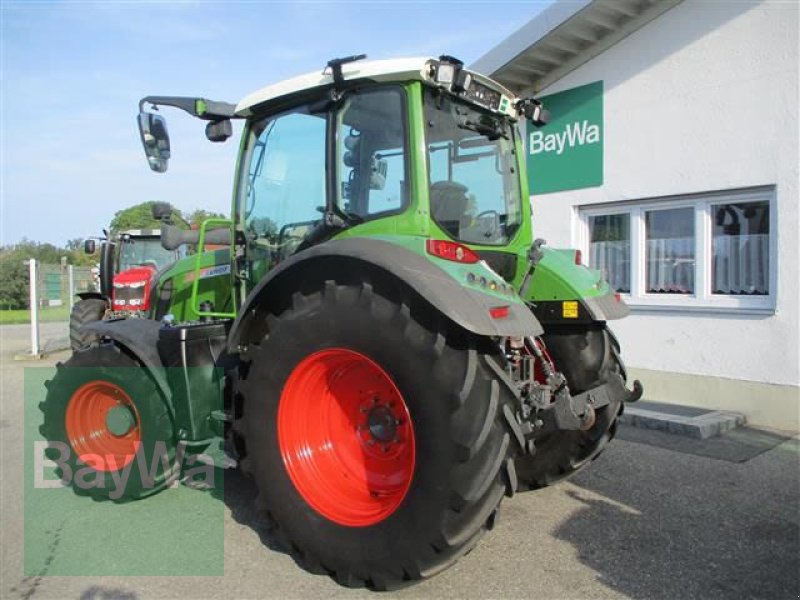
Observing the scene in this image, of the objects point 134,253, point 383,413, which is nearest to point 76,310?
point 134,253

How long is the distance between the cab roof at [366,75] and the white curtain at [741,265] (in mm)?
3683

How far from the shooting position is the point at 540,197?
26.0ft

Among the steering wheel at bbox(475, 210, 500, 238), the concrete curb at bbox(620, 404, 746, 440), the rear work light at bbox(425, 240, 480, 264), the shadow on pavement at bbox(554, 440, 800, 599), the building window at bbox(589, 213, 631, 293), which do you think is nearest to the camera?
the rear work light at bbox(425, 240, 480, 264)

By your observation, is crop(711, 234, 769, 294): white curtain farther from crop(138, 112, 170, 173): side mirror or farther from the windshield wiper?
Result: crop(138, 112, 170, 173): side mirror

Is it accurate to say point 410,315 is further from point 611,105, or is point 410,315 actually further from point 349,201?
point 611,105

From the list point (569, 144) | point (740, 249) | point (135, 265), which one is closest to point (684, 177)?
point (740, 249)

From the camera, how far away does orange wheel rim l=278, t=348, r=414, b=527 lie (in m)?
3.12

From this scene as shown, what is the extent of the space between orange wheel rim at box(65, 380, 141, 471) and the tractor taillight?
256 cm

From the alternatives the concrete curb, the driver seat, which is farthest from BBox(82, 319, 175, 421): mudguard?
the concrete curb

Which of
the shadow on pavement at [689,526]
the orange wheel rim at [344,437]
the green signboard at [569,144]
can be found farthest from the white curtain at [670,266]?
the orange wheel rim at [344,437]

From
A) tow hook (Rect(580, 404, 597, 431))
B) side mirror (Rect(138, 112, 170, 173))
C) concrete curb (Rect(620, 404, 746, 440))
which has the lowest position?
concrete curb (Rect(620, 404, 746, 440))

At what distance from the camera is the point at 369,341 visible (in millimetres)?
2850

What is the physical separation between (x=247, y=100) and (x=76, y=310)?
792 centimetres

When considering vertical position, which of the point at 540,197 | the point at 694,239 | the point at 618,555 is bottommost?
the point at 618,555
